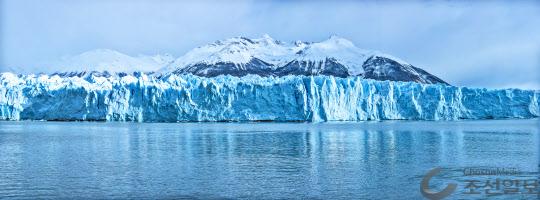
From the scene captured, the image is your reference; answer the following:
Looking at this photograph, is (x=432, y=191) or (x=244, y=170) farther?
(x=244, y=170)

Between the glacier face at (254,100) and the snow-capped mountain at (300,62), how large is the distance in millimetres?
73988

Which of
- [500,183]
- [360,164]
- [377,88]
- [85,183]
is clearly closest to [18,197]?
[85,183]

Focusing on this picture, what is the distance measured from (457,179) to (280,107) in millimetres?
43532

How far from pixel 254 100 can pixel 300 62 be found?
3820 inches

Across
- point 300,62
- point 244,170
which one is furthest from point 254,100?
point 300,62

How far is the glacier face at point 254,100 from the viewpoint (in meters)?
56.8

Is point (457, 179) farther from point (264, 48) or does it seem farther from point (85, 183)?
point (264, 48)

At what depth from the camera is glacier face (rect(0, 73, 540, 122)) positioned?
56844 mm

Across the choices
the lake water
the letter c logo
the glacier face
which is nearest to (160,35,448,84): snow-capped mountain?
the glacier face

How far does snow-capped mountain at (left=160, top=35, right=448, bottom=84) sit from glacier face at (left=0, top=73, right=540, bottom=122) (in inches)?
2913

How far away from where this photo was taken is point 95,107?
63.0m

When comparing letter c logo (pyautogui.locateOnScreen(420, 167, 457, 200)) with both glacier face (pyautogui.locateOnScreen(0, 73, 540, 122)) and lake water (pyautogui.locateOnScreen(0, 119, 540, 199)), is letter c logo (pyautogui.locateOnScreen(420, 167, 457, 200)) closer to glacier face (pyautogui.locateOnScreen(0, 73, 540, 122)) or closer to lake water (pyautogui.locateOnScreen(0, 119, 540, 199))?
lake water (pyautogui.locateOnScreen(0, 119, 540, 199))

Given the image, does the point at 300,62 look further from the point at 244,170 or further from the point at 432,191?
the point at 432,191

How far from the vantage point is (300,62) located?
153375mm
